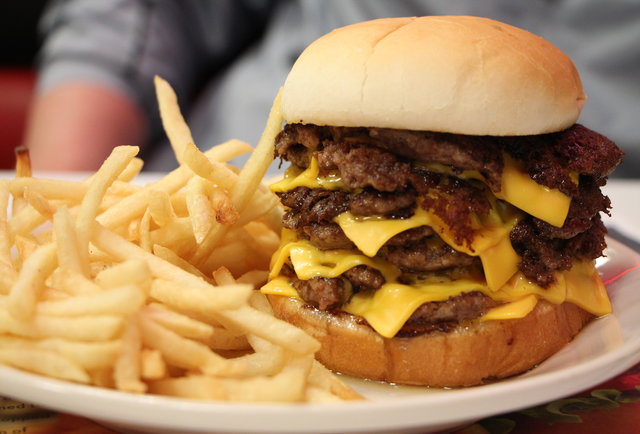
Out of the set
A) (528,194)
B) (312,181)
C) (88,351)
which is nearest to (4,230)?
(88,351)

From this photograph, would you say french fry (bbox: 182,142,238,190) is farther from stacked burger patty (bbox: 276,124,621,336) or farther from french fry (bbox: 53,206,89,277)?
french fry (bbox: 53,206,89,277)

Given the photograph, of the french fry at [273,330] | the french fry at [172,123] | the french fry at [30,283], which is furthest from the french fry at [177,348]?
the french fry at [172,123]

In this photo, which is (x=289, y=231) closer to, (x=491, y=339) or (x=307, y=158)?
(x=307, y=158)

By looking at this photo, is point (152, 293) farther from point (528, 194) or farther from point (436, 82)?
point (528, 194)

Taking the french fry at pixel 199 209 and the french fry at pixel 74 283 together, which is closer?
Result: the french fry at pixel 74 283

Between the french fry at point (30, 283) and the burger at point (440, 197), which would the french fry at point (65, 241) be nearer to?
the french fry at point (30, 283)

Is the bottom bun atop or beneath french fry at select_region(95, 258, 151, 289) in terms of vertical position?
beneath

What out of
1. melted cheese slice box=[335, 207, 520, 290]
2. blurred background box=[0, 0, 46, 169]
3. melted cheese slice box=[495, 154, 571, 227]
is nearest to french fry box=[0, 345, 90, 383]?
melted cheese slice box=[335, 207, 520, 290]

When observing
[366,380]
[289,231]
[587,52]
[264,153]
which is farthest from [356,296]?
[587,52]
